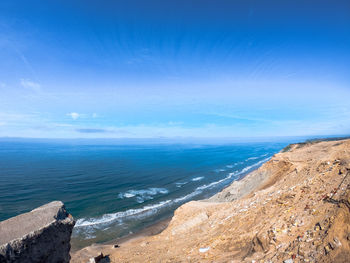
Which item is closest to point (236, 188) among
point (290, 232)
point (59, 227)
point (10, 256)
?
point (290, 232)

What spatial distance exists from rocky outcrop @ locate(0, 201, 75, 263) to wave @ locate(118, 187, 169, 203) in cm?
2688

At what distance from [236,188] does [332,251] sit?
20.4m

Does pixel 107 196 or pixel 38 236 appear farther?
pixel 107 196

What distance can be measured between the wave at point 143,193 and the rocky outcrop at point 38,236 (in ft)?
88.2

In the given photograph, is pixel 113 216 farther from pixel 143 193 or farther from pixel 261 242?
pixel 261 242

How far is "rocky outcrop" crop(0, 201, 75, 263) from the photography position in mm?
5645

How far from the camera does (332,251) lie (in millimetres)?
5344

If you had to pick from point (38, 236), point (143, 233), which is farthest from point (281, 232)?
point (143, 233)

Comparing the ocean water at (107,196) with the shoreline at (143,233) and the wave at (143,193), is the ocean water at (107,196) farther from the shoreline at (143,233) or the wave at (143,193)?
the shoreline at (143,233)

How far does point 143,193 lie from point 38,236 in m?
32.2

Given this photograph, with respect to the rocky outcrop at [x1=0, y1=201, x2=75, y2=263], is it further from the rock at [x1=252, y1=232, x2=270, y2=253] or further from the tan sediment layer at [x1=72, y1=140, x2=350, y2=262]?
the rock at [x1=252, y1=232, x2=270, y2=253]

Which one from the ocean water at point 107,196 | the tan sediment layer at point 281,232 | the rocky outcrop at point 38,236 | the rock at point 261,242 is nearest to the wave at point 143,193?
the ocean water at point 107,196

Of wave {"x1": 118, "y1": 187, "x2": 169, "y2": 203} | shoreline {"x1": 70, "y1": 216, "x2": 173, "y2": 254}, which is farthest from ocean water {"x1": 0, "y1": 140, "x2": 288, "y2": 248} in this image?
shoreline {"x1": 70, "y1": 216, "x2": 173, "y2": 254}

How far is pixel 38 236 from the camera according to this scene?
20.8ft
